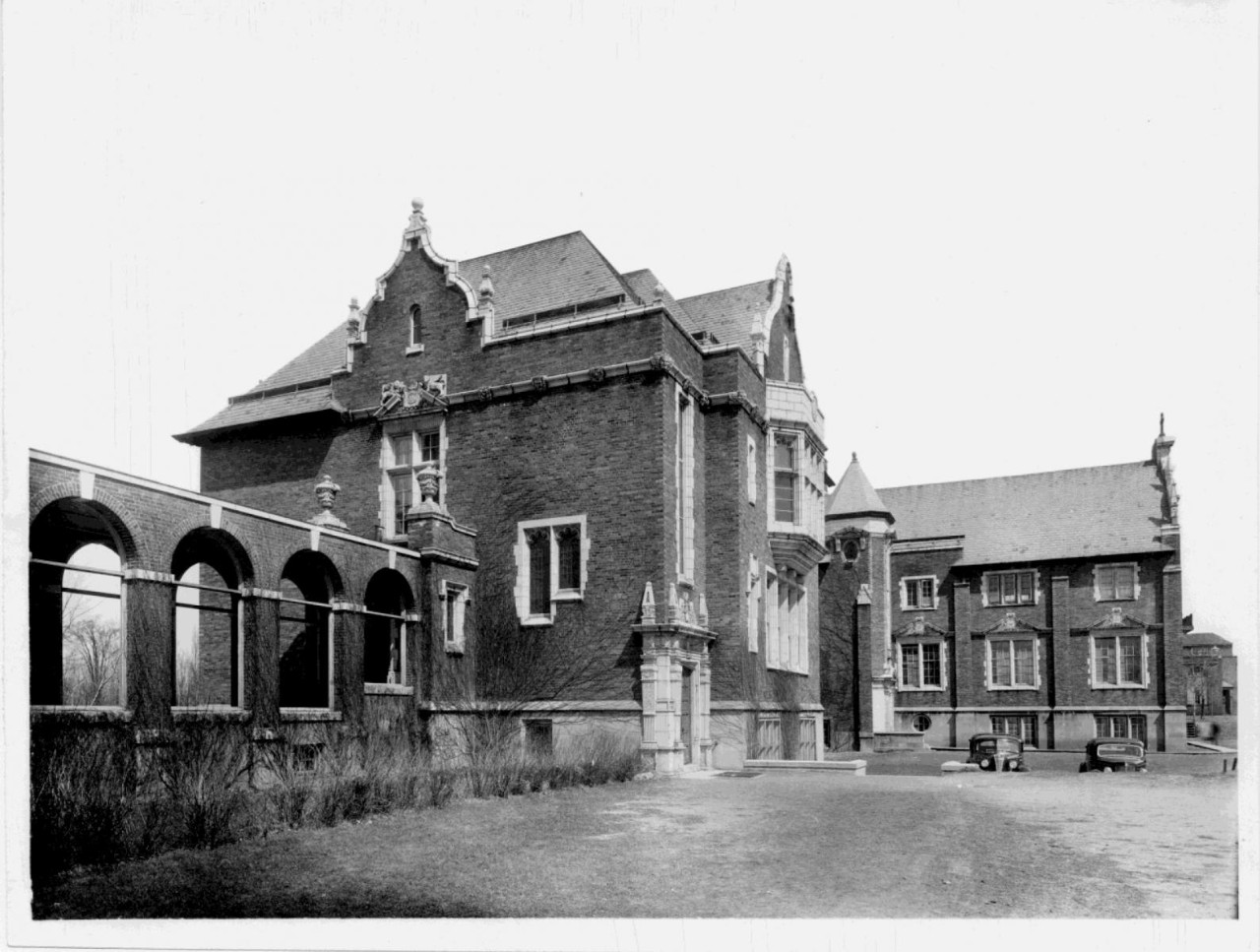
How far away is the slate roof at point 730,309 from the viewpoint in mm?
33688

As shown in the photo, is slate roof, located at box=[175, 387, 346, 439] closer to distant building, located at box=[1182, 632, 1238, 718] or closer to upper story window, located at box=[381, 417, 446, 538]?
upper story window, located at box=[381, 417, 446, 538]

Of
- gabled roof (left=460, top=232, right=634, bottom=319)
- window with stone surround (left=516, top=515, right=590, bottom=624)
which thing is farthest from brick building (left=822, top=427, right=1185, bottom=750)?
window with stone surround (left=516, top=515, right=590, bottom=624)

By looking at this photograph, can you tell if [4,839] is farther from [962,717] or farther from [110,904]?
[962,717]

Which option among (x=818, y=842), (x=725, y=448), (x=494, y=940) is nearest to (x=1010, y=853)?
(x=818, y=842)

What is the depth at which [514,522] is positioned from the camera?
28281mm

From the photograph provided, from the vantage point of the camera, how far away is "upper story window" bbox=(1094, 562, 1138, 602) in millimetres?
51031

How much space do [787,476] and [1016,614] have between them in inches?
979

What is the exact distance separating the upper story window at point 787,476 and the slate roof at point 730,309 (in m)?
3.07

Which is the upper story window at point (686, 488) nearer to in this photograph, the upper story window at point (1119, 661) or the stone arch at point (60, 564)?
the stone arch at point (60, 564)

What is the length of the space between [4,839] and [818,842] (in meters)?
9.47

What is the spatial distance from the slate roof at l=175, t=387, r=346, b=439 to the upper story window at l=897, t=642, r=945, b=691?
34032mm

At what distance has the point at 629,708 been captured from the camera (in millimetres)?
26266

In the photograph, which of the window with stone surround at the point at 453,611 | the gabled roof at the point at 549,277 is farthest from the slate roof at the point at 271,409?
the window with stone surround at the point at 453,611

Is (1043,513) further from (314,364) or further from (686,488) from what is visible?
(314,364)
